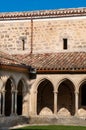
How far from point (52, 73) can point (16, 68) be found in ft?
9.34

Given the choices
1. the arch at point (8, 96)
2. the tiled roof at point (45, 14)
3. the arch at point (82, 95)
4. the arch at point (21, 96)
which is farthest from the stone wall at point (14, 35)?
the arch at point (82, 95)

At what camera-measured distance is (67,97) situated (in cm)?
2878

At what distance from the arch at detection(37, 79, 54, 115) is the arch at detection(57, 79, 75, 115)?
0.54 metres

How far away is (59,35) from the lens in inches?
1226

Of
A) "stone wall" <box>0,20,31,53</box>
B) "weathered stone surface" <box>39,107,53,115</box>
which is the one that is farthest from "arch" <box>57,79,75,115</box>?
"stone wall" <box>0,20,31,53</box>

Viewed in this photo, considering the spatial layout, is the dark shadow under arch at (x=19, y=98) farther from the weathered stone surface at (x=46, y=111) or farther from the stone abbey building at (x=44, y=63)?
the weathered stone surface at (x=46, y=111)

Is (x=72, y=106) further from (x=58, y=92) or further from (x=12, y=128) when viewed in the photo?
(x=12, y=128)

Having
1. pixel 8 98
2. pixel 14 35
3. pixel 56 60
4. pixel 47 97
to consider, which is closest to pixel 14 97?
pixel 8 98

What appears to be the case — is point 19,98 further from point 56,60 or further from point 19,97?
point 56,60

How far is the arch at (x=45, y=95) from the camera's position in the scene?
29.2 meters

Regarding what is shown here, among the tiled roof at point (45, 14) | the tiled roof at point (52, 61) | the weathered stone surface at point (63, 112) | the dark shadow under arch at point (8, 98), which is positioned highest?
the tiled roof at point (45, 14)

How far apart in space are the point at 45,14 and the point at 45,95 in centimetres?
580

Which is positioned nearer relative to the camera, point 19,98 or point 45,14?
point 19,98

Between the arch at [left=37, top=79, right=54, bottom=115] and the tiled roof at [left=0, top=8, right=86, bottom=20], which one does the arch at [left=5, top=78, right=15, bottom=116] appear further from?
the tiled roof at [left=0, top=8, right=86, bottom=20]
